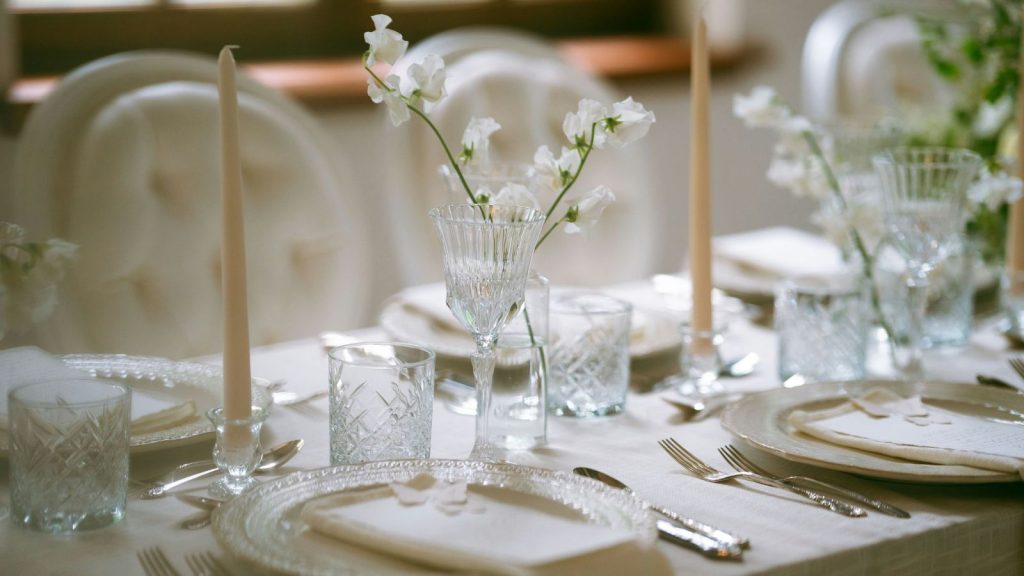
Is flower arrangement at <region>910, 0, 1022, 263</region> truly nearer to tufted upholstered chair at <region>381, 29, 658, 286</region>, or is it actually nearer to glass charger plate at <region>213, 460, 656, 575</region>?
tufted upholstered chair at <region>381, 29, 658, 286</region>

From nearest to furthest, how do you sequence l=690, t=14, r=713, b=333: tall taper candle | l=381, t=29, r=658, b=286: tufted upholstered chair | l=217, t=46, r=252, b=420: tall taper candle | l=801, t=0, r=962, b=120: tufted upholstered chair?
l=217, t=46, r=252, b=420: tall taper candle → l=690, t=14, r=713, b=333: tall taper candle → l=381, t=29, r=658, b=286: tufted upholstered chair → l=801, t=0, r=962, b=120: tufted upholstered chair

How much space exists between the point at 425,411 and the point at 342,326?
0.87m

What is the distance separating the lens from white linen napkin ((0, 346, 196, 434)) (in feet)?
3.28

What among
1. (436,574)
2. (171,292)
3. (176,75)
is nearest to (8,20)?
(176,75)

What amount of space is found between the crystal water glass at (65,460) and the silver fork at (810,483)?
0.51m

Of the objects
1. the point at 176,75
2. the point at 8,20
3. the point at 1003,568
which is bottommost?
the point at 1003,568

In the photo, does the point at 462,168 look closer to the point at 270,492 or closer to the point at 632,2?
the point at 270,492

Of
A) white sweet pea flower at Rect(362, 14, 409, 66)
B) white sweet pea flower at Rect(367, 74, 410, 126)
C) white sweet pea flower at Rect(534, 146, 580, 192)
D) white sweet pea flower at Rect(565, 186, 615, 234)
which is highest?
white sweet pea flower at Rect(362, 14, 409, 66)

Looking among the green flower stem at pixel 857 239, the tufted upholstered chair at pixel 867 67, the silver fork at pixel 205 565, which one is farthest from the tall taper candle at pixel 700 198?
the tufted upholstered chair at pixel 867 67

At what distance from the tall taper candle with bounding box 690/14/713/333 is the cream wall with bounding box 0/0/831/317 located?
204 cm

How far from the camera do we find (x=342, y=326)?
1830 mm

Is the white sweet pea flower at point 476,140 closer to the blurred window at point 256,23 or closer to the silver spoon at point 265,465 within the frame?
the silver spoon at point 265,465

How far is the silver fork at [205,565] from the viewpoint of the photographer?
31.2 inches

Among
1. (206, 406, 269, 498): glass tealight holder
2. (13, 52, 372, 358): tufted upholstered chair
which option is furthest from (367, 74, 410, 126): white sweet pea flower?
(13, 52, 372, 358): tufted upholstered chair
